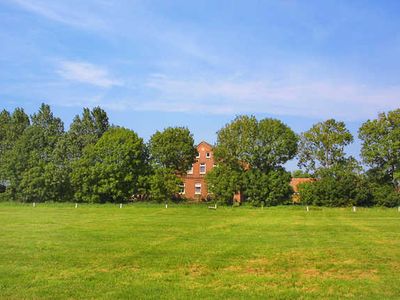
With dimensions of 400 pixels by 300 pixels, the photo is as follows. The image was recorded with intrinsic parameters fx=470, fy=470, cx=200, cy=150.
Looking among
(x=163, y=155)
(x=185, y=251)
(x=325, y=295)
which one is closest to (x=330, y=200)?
(x=163, y=155)

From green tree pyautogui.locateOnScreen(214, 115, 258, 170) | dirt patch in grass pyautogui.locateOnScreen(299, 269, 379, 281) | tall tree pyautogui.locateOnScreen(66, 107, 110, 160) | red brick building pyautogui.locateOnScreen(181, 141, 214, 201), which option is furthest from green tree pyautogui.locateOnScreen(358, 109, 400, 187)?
dirt patch in grass pyautogui.locateOnScreen(299, 269, 379, 281)

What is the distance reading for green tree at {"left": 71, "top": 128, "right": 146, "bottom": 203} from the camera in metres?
65.1

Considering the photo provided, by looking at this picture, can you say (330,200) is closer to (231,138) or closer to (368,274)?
(231,138)

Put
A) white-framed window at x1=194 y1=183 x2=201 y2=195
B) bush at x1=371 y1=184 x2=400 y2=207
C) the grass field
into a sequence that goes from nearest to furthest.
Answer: the grass field → bush at x1=371 y1=184 x2=400 y2=207 → white-framed window at x1=194 y1=183 x2=201 y2=195

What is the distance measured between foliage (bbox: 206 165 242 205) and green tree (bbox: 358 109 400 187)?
711 inches

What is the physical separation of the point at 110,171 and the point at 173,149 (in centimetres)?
965

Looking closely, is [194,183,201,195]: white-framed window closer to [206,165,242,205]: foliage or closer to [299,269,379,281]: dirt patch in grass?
[206,165,242,205]: foliage

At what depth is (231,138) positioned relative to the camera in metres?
67.8

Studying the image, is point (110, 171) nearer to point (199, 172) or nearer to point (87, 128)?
point (87, 128)

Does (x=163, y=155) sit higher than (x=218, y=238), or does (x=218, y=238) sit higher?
(x=163, y=155)

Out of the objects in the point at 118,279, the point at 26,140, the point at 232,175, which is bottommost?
the point at 118,279

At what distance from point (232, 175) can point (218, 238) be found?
4449cm

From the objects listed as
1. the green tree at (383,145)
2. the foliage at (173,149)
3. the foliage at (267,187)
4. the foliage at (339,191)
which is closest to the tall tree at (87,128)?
the foliage at (173,149)

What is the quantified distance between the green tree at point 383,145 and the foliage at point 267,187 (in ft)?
38.4
